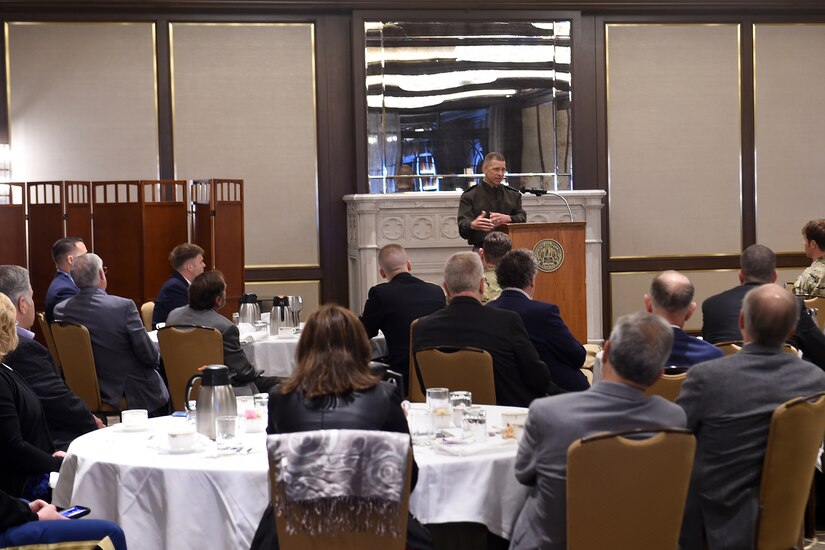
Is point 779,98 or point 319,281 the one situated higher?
point 779,98

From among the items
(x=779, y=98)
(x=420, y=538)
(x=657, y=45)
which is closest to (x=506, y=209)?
(x=657, y=45)

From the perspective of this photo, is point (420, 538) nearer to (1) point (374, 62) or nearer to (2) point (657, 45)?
(1) point (374, 62)

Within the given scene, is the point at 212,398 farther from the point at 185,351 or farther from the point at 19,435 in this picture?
the point at 185,351

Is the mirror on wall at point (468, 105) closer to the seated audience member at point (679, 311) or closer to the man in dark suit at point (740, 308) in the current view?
the man in dark suit at point (740, 308)

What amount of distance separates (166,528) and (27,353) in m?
1.21

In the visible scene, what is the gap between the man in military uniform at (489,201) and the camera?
7.68m

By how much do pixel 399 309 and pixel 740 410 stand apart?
2741mm

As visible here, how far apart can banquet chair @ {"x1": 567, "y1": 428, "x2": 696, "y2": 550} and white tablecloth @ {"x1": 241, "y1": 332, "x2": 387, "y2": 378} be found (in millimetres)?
3504

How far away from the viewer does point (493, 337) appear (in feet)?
14.8

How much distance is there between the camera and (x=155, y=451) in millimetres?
3426

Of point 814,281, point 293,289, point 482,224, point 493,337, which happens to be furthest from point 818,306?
point 293,289

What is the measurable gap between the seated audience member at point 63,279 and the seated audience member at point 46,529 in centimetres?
356

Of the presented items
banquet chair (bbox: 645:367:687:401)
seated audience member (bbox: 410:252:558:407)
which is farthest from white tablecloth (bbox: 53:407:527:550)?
seated audience member (bbox: 410:252:558:407)

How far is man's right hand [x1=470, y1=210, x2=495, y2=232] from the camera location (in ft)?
24.3
